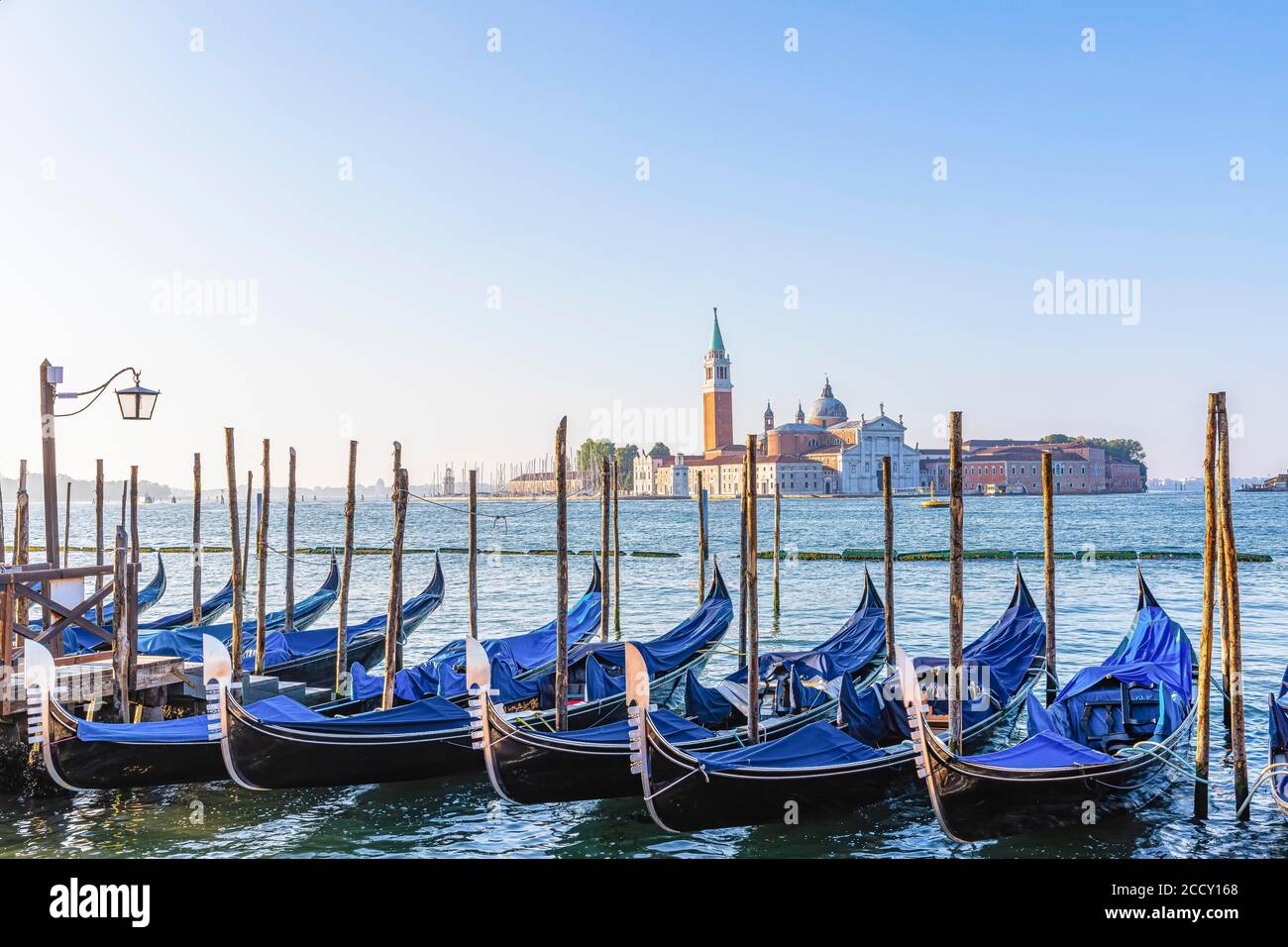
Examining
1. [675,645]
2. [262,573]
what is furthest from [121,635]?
[675,645]

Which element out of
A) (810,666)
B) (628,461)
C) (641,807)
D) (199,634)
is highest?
(628,461)

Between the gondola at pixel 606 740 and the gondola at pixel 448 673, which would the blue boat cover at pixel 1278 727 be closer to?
the gondola at pixel 606 740

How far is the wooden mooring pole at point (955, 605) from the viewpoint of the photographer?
6582mm

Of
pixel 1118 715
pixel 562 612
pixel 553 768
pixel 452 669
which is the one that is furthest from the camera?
pixel 452 669

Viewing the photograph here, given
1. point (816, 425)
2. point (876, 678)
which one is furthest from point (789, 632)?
point (816, 425)

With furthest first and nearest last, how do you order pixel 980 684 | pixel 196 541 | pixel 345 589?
pixel 196 541 < pixel 345 589 < pixel 980 684

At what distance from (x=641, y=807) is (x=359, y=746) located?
69.4 inches

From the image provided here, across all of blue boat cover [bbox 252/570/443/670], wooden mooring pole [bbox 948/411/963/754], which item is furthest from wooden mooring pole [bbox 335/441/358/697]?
wooden mooring pole [bbox 948/411/963/754]

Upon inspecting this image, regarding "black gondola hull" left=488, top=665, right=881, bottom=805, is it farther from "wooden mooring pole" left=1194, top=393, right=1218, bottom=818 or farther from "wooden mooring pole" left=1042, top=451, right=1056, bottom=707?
"wooden mooring pole" left=1042, top=451, right=1056, bottom=707

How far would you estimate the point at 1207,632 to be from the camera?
6434 mm

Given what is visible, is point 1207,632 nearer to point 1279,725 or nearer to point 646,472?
point 1279,725

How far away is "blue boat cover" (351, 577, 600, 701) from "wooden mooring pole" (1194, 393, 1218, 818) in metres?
4.64

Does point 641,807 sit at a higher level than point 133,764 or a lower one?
lower

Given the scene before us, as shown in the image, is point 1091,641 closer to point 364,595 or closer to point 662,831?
point 662,831
